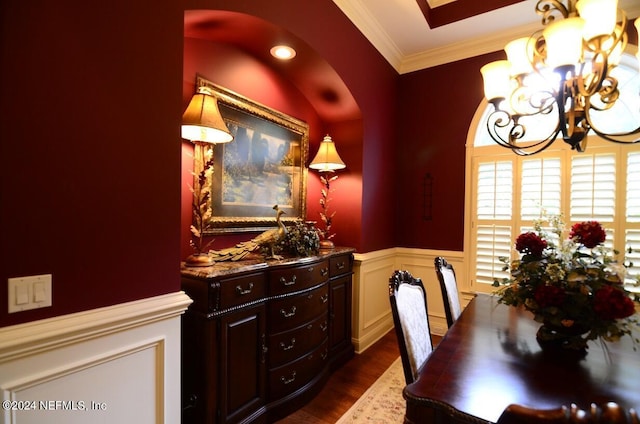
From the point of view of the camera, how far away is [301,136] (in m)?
2.95

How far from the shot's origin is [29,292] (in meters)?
0.99

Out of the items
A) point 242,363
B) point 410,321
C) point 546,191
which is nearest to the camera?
point 410,321

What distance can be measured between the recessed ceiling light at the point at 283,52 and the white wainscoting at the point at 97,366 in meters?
1.96

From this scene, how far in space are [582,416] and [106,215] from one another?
1.52 m

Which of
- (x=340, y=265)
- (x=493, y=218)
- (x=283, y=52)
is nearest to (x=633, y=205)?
(x=493, y=218)

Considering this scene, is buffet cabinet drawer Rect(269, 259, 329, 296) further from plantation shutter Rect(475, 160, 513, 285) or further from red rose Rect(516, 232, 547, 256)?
plantation shutter Rect(475, 160, 513, 285)

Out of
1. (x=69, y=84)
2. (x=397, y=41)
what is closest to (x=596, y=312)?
(x=69, y=84)

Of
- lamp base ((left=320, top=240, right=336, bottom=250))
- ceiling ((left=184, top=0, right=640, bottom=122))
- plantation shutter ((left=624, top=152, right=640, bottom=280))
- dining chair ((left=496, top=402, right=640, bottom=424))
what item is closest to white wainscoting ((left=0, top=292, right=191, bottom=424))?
dining chair ((left=496, top=402, right=640, bottom=424))

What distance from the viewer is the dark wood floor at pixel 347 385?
2.07m

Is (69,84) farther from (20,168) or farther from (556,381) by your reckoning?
(556,381)

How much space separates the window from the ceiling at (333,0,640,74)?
75 cm

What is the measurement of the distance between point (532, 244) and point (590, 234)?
22cm

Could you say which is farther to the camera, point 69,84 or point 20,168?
point 69,84

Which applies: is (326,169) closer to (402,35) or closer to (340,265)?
(340,265)
